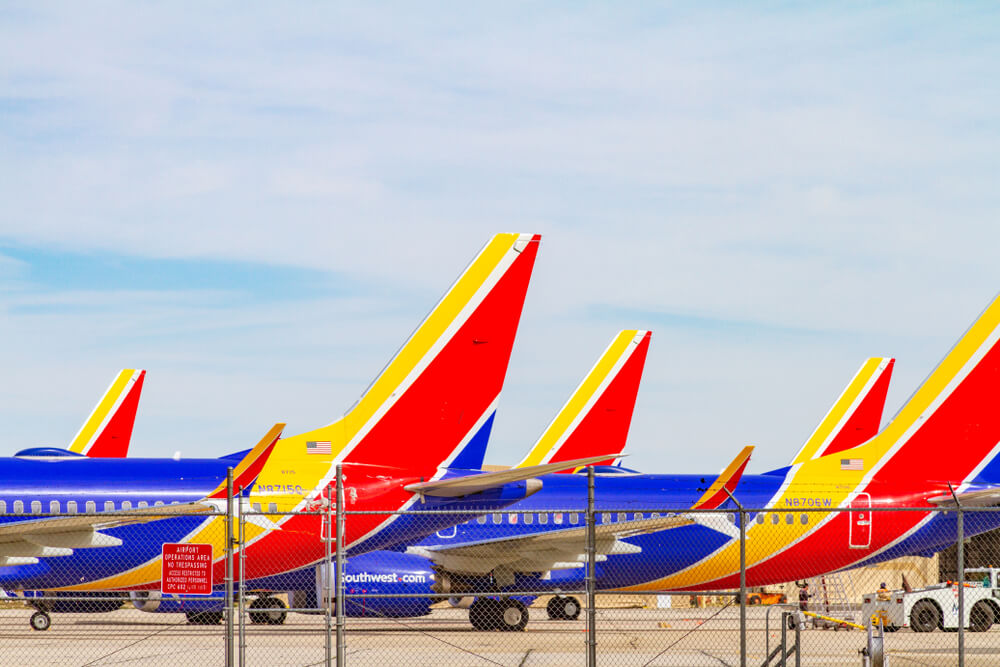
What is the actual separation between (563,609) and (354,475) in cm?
867

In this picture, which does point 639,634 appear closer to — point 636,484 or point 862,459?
point 636,484

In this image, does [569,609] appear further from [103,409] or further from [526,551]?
[103,409]

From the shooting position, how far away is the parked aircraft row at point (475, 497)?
78.6ft

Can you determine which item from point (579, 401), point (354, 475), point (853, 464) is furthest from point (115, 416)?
point (853, 464)

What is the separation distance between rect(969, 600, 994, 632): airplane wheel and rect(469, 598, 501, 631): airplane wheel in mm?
9693

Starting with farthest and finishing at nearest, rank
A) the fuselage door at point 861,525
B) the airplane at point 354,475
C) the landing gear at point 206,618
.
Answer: the landing gear at point 206,618
the fuselage door at point 861,525
the airplane at point 354,475

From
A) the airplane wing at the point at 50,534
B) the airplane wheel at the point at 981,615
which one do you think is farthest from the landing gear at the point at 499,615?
the airplane wheel at the point at 981,615

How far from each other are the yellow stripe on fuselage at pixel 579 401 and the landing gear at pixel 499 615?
9.34m

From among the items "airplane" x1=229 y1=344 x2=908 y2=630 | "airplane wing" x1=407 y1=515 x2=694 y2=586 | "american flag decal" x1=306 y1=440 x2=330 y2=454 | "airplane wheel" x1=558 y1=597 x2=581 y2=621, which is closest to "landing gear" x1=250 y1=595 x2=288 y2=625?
"airplane" x1=229 y1=344 x2=908 y2=630

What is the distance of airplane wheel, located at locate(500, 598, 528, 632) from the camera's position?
26.6 metres

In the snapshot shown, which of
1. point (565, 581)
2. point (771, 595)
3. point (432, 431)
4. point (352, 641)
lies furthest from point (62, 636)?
point (771, 595)

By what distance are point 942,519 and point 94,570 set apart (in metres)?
16.9

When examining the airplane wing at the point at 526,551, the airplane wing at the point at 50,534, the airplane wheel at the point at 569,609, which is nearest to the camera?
the airplane wing at the point at 50,534

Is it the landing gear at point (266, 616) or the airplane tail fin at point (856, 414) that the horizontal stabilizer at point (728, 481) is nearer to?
the landing gear at point (266, 616)
